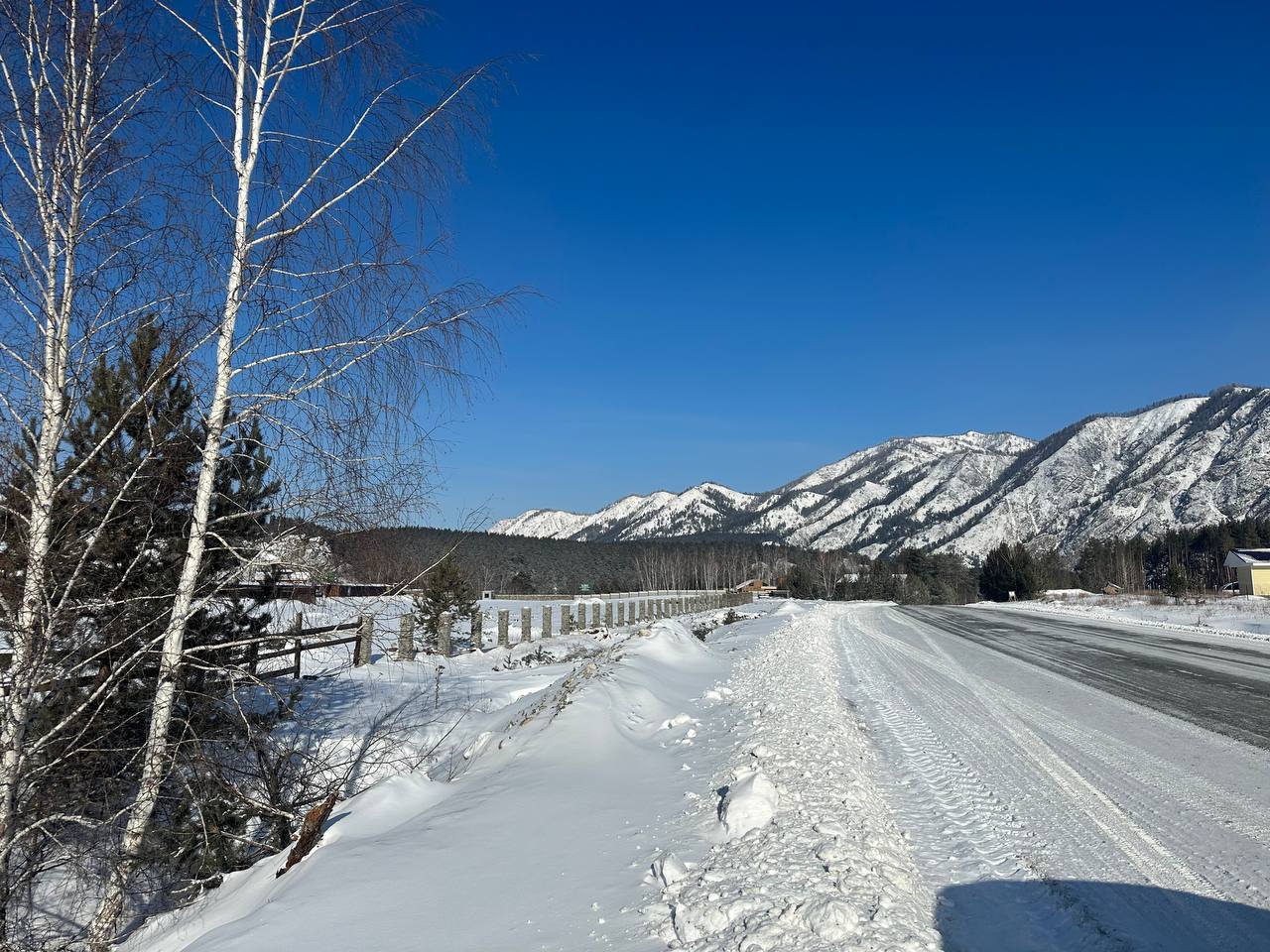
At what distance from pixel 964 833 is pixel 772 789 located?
1.25 meters

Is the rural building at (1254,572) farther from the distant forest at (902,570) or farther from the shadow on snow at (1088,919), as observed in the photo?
the shadow on snow at (1088,919)

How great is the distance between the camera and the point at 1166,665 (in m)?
14.1

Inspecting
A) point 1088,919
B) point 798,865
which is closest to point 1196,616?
point 1088,919

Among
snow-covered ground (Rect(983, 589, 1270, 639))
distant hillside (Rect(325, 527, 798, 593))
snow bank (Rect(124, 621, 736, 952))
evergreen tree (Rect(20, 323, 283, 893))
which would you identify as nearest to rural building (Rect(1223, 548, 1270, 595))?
snow-covered ground (Rect(983, 589, 1270, 639))

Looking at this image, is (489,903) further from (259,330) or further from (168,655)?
(259,330)

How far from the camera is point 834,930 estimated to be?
11.2ft

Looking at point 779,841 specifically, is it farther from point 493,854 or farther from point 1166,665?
point 1166,665

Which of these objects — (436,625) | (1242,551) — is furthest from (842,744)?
(1242,551)

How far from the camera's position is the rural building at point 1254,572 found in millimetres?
57763

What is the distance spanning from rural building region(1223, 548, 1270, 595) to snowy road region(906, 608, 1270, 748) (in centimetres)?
4405

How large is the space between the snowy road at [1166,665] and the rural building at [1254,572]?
44.0 meters

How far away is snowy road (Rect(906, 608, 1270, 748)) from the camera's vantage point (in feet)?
30.1

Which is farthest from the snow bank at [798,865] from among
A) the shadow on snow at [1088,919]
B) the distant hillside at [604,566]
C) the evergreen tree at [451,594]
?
A: the distant hillside at [604,566]

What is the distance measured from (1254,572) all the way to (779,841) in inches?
2802
